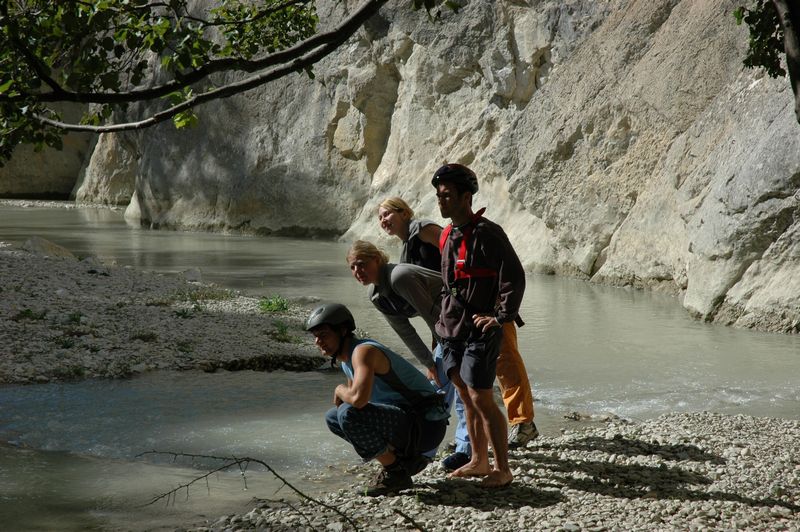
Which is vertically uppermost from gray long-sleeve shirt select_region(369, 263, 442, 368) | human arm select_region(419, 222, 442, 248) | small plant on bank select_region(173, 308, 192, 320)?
human arm select_region(419, 222, 442, 248)

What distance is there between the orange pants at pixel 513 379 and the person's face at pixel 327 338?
3.57ft

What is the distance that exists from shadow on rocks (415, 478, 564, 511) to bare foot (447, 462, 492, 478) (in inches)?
2.0

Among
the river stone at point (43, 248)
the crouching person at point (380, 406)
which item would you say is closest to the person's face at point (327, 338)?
the crouching person at point (380, 406)

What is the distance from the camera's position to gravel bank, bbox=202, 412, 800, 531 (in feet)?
14.5

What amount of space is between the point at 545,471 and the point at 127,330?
6079mm

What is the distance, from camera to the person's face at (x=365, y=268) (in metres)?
5.12

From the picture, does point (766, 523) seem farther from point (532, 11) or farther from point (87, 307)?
point (532, 11)

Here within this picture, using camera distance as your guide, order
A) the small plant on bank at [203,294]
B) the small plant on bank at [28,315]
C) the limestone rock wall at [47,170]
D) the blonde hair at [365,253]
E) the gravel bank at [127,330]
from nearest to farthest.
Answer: the blonde hair at [365,253]
the gravel bank at [127,330]
the small plant on bank at [28,315]
the small plant on bank at [203,294]
the limestone rock wall at [47,170]

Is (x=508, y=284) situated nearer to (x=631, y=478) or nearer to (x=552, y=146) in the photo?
(x=631, y=478)

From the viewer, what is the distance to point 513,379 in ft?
18.4

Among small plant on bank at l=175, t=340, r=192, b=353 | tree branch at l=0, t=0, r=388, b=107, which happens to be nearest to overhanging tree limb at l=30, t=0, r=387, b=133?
tree branch at l=0, t=0, r=388, b=107

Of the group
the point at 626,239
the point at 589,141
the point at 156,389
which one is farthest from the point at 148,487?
the point at 589,141

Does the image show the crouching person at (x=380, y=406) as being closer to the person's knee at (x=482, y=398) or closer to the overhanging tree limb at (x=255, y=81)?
the person's knee at (x=482, y=398)

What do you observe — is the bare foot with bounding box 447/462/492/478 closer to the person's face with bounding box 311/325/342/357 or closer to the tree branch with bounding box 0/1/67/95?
the person's face with bounding box 311/325/342/357
